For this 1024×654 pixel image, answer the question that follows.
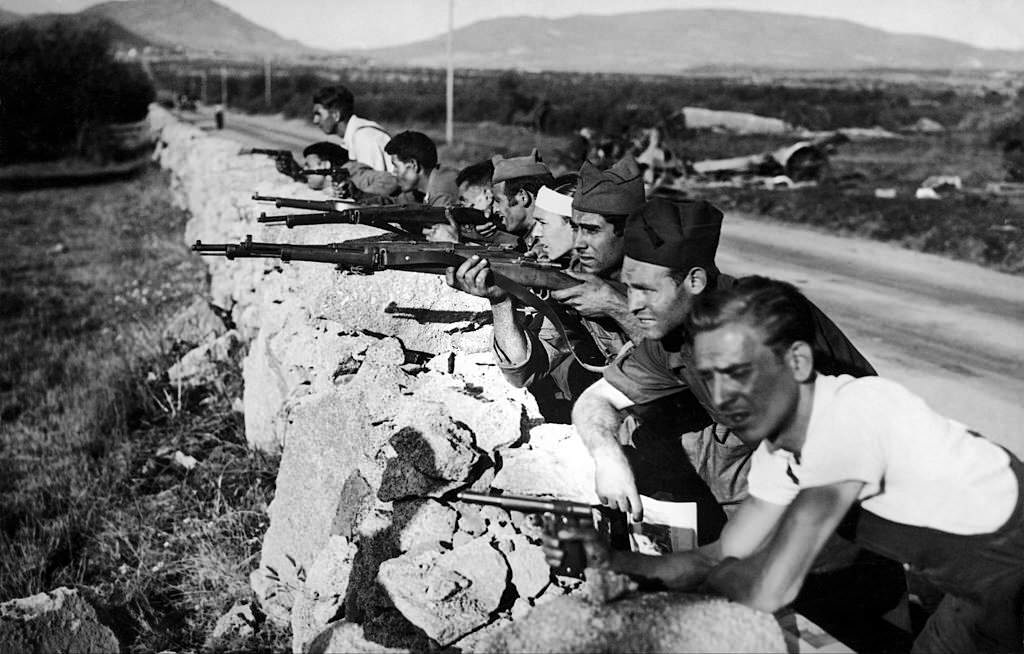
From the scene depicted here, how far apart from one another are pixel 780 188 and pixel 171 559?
13.3 m

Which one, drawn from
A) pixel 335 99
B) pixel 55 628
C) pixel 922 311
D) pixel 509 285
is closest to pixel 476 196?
pixel 509 285

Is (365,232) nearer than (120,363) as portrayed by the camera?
Yes

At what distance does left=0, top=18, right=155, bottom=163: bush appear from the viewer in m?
24.5

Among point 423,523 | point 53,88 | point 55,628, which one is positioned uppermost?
point 53,88

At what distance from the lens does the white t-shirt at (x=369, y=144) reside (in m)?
7.06

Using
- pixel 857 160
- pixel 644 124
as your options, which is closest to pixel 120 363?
pixel 857 160

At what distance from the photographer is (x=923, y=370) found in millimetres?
6277

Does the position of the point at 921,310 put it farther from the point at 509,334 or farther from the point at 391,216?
the point at 509,334

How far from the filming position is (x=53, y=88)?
1015 inches

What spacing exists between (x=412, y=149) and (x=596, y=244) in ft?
8.95

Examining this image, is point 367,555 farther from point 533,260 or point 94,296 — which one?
point 94,296

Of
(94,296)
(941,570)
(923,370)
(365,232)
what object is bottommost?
(94,296)

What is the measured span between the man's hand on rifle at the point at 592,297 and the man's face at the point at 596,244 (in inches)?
10.9

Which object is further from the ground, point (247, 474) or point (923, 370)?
point (923, 370)
